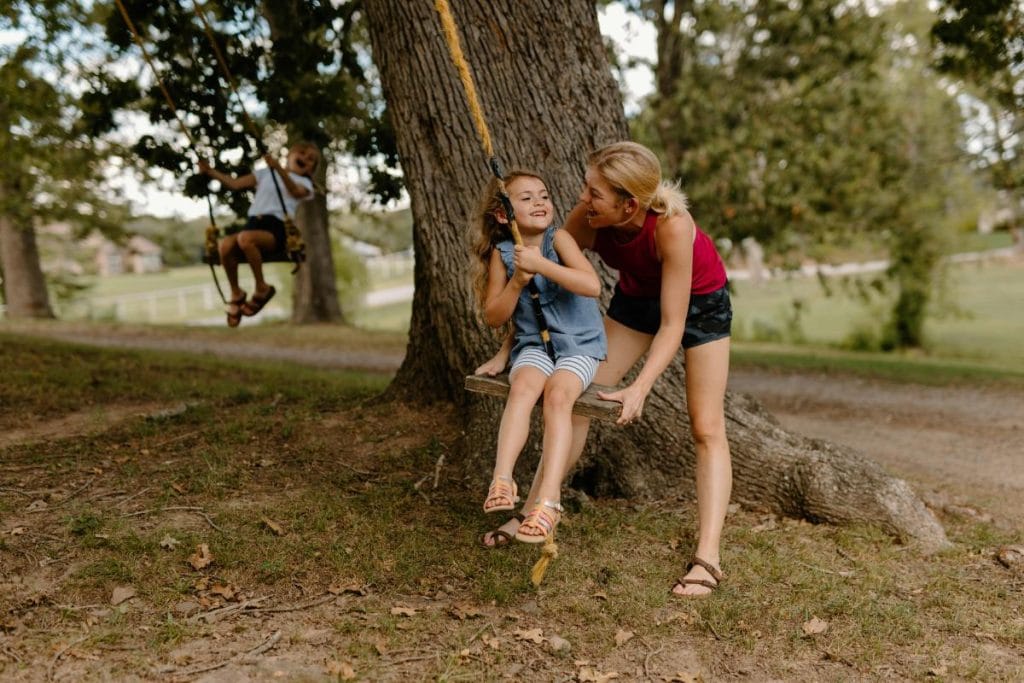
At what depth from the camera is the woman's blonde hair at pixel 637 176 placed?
375 centimetres

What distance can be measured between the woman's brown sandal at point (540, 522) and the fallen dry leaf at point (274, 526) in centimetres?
146

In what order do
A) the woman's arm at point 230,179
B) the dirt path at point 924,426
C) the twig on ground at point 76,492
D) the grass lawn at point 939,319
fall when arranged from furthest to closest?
the grass lawn at point 939,319, the woman's arm at point 230,179, the dirt path at point 924,426, the twig on ground at point 76,492

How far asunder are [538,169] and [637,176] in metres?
1.53

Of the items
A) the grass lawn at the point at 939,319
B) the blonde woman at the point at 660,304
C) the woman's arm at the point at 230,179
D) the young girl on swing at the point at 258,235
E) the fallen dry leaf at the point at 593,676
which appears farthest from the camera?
the grass lawn at the point at 939,319

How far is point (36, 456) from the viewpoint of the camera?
18.0ft

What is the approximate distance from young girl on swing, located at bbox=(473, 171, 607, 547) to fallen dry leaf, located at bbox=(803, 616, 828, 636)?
122cm

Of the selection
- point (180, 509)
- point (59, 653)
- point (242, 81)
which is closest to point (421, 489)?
point (180, 509)

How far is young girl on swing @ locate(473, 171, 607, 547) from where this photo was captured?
3703 mm

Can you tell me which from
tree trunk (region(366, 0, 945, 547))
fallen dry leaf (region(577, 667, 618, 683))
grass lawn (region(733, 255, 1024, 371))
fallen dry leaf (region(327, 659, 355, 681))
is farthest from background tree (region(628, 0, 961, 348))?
fallen dry leaf (region(327, 659, 355, 681))

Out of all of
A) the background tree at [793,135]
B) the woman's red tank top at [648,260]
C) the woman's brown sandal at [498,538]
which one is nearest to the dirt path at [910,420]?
the woman's red tank top at [648,260]

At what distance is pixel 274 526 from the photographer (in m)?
4.50

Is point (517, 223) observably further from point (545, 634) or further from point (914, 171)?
point (914, 171)

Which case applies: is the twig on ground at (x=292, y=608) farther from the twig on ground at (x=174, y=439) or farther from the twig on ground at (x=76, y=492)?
the twig on ground at (x=174, y=439)

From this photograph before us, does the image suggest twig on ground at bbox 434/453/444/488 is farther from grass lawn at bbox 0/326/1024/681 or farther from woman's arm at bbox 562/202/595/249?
woman's arm at bbox 562/202/595/249
